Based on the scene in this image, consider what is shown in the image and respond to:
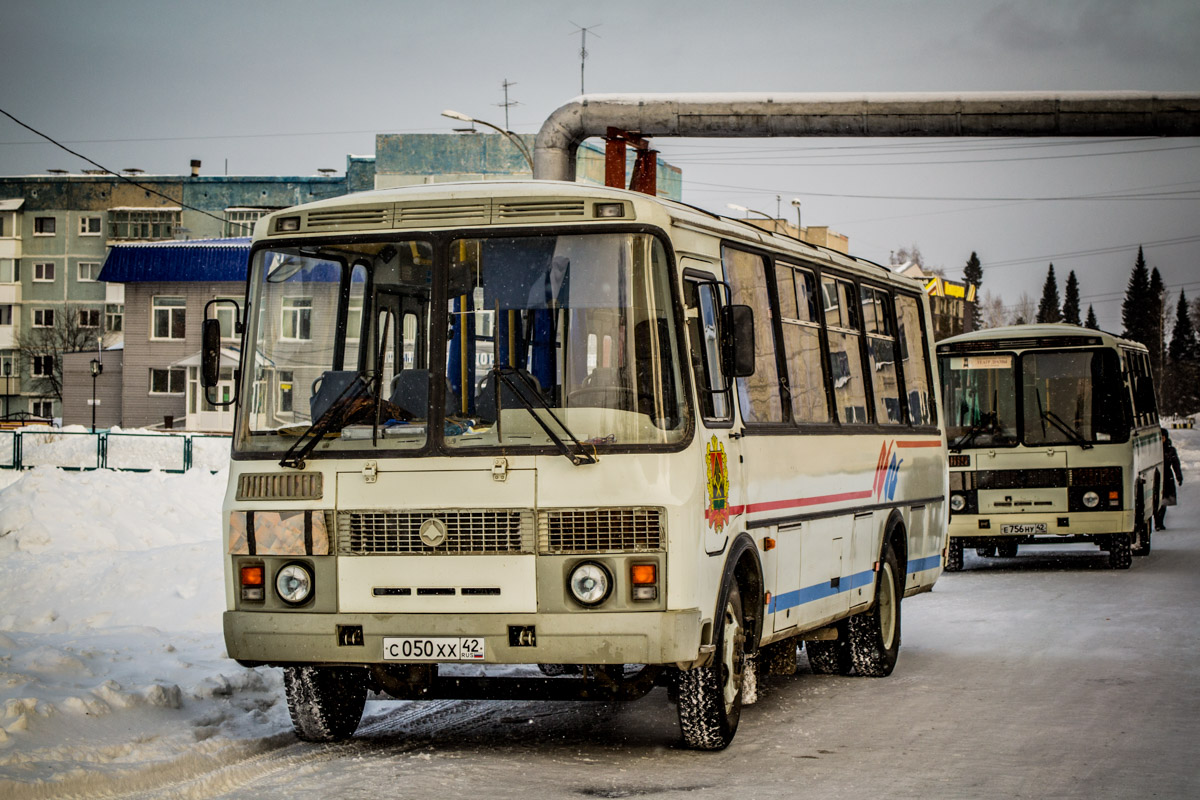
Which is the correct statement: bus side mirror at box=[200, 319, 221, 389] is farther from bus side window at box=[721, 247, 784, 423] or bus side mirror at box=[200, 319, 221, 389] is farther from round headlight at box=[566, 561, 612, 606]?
bus side window at box=[721, 247, 784, 423]

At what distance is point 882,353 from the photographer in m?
12.5

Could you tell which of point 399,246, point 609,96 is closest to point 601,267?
point 399,246

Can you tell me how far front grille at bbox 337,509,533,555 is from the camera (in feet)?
25.3

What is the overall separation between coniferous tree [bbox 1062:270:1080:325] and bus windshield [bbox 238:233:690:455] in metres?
164

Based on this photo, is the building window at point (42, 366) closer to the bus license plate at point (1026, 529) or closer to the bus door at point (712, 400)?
the bus license plate at point (1026, 529)

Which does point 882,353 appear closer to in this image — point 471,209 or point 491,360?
point 471,209

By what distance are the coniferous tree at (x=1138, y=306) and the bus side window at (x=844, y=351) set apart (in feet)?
506

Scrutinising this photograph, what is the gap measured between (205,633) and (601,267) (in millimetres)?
6473

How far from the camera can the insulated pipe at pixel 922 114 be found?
828 inches

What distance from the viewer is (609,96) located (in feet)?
67.7

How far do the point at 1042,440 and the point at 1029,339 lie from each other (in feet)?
4.46

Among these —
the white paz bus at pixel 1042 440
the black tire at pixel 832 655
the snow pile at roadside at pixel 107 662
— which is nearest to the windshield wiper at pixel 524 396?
the snow pile at roadside at pixel 107 662

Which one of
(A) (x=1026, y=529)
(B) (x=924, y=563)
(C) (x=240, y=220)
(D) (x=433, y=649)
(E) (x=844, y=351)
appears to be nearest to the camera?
(D) (x=433, y=649)

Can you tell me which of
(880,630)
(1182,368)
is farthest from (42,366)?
(1182,368)
